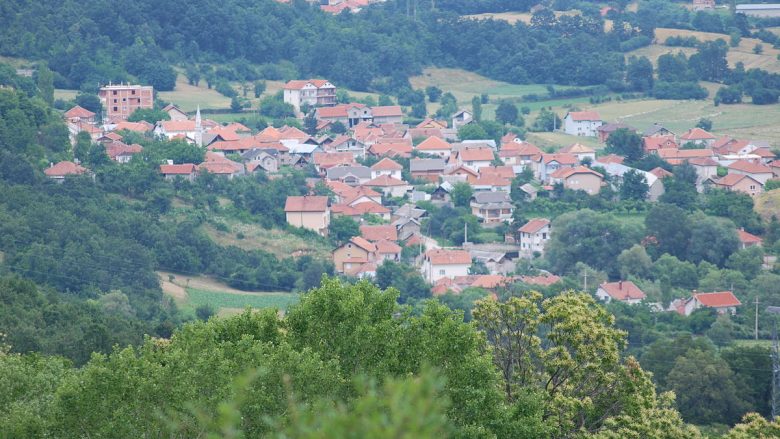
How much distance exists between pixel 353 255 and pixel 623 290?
19.0 feet

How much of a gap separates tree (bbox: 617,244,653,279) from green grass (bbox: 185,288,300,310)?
23.4 ft

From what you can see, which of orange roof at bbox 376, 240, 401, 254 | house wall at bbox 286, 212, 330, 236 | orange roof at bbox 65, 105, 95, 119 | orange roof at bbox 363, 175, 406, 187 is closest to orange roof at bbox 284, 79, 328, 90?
orange roof at bbox 65, 105, 95, 119

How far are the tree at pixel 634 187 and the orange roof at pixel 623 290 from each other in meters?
7.12

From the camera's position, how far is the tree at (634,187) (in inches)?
1378

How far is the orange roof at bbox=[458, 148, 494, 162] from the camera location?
38.1 m

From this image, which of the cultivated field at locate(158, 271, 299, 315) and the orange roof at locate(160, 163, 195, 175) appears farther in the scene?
the orange roof at locate(160, 163, 195, 175)

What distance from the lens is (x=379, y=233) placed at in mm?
31469

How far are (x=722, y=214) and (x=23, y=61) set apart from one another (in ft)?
67.6

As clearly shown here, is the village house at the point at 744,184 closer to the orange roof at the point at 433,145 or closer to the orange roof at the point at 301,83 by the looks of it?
the orange roof at the point at 433,145

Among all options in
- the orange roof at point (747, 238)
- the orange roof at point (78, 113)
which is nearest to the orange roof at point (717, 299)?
the orange roof at point (747, 238)

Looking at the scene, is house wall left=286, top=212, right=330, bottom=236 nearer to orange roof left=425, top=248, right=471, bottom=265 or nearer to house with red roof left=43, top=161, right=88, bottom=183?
orange roof left=425, top=248, right=471, bottom=265

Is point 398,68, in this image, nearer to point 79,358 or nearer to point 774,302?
point 774,302

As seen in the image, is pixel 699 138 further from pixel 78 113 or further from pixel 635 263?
pixel 78 113

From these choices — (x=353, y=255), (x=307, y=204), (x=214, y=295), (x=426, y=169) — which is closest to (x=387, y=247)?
(x=353, y=255)
